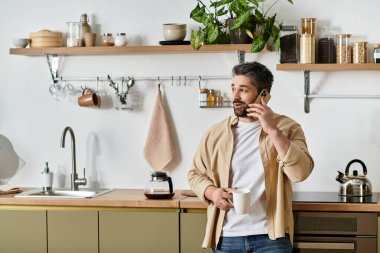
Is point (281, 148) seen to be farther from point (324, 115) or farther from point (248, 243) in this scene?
point (324, 115)

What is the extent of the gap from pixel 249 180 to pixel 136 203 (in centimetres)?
90

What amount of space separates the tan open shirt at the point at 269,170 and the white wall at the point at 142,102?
947mm

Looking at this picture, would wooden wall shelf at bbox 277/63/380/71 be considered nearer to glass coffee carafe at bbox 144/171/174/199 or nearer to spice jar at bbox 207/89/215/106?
spice jar at bbox 207/89/215/106

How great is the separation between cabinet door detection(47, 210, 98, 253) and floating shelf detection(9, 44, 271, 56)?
3.21 ft

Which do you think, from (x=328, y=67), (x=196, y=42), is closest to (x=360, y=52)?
(x=328, y=67)

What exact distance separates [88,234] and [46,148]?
0.83m

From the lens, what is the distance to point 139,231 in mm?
4336

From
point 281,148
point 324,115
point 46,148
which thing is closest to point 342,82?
point 324,115

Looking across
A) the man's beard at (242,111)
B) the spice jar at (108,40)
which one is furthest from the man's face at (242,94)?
the spice jar at (108,40)

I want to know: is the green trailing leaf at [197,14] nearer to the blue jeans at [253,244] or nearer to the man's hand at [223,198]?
the man's hand at [223,198]

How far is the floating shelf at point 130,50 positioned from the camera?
4469 mm

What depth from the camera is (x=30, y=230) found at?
4.46m

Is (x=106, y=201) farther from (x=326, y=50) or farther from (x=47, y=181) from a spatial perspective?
(x=326, y=50)

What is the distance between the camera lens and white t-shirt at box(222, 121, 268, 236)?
359 centimetres
